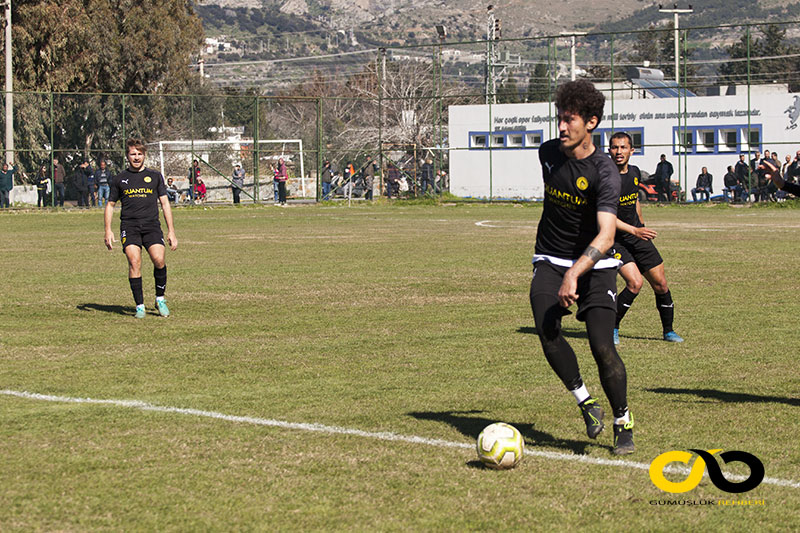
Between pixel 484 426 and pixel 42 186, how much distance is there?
36.7 meters

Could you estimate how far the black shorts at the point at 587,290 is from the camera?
249 inches

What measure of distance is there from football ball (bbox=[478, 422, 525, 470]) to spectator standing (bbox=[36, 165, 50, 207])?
3740 cm

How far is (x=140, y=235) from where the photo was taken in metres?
12.9

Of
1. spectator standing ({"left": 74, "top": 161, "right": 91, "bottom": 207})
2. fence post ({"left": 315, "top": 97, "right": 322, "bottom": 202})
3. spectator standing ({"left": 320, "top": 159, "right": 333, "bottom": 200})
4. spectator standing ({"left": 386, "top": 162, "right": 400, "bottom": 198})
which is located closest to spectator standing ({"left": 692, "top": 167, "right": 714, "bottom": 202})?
spectator standing ({"left": 386, "top": 162, "right": 400, "bottom": 198})

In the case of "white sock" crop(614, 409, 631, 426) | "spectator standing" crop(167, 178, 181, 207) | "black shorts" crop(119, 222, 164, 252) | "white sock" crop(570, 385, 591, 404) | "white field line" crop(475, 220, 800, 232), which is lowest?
"white sock" crop(614, 409, 631, 426)

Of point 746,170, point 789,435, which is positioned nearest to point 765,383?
point 789,435

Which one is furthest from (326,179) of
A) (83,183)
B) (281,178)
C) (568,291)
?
(568,291)

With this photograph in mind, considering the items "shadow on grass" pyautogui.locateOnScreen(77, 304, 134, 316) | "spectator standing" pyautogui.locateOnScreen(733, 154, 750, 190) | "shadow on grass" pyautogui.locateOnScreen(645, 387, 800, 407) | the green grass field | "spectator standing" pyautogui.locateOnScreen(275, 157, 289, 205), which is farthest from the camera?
"spectator standing" pyautogui.locateOnScreen(275, 157, 289, 205)

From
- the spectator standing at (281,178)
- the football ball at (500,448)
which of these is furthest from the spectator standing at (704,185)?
the football ball at (500,448)

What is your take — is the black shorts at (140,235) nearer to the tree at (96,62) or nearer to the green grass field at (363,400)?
the green grass field at (363,400)

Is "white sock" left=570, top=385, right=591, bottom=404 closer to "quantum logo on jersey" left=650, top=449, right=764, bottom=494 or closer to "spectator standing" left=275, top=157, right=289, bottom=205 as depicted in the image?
"quantum logo on jersey" left=650, top=449, right=764, bottom=494

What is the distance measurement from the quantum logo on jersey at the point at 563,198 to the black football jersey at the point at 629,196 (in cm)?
395

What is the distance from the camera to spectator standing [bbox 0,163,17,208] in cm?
3891

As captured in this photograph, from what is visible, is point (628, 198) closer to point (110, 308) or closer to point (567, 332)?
point (567, 332)
